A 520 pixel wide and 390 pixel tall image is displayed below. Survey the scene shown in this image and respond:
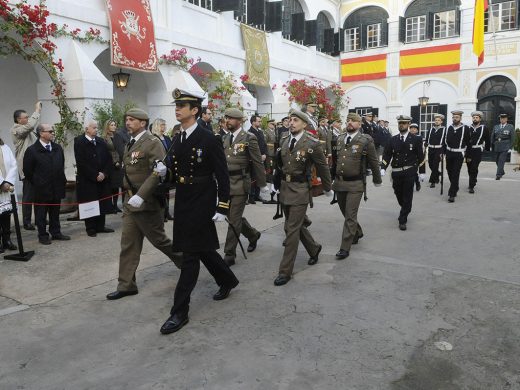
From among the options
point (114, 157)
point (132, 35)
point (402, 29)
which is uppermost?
point (402, 29)

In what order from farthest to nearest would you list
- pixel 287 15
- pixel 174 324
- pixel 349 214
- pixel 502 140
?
1. pixel 287 15
2. pixel 502 140
3. pixel 349 214
4. pixel 174 324

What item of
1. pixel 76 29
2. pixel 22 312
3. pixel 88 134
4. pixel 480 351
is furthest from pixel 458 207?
pixel 76 29

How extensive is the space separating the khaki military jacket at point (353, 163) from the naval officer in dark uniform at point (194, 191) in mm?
2661

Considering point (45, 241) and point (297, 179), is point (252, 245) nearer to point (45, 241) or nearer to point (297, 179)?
point (297, 179)

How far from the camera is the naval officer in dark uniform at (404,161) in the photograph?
25.1 feet

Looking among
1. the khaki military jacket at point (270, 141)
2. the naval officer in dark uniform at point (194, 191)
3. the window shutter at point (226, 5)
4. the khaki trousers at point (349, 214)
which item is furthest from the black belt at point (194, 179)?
the window shutter at point (226, 5)

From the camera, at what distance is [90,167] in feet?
24.4

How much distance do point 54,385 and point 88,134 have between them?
16.8ft

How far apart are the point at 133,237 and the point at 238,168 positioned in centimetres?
174

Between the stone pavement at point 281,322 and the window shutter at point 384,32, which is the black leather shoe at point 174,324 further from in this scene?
the window shutter at point 384,32

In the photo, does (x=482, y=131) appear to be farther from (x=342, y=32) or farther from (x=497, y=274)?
(x=342, y=32)

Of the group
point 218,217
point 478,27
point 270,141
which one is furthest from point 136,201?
point 478,27

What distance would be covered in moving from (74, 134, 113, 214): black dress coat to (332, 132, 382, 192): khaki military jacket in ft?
12.3

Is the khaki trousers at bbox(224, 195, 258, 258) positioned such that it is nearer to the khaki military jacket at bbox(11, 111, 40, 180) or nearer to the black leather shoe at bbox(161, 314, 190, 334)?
the black leather shoe at bbox(161, 314, 190, 334)
